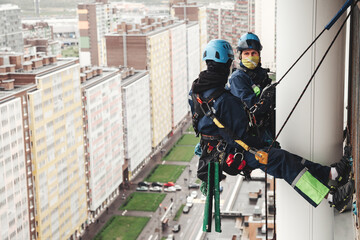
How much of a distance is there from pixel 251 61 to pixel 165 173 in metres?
26.9

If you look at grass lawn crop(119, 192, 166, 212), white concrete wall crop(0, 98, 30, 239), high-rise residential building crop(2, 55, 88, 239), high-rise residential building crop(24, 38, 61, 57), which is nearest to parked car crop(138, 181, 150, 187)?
grass lawn crop(119, 192, 166, 212)

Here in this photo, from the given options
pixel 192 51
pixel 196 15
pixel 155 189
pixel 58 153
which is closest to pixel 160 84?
pixel 192 51

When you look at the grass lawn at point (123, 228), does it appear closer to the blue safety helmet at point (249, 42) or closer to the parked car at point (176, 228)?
the parked car at point (176, 228)

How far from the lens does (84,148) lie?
24453 millimetres

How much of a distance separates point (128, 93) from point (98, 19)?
23775 millimetres

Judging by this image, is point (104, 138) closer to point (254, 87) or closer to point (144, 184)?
point (144, 184)

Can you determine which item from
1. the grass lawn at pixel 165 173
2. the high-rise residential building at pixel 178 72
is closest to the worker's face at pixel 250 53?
the grass lawn at pixel 165 173

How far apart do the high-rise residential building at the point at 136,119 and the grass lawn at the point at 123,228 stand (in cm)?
560

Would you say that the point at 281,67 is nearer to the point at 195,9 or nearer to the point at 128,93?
the point at 128,93

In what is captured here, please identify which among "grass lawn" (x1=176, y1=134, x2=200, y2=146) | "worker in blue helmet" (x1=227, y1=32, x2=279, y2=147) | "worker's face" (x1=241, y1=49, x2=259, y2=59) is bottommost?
"grass lawn" (x1=176, y1=134, x2=200, y2=146)

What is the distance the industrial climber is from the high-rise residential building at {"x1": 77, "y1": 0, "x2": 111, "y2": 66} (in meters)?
49.4

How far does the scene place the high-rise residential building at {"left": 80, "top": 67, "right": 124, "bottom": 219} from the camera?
2475 cm

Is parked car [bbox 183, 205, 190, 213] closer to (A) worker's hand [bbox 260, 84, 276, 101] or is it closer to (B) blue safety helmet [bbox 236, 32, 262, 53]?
(B) blue safety helmet [bbox 236, 32, 262, 53]

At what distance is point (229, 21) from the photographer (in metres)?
43.5
